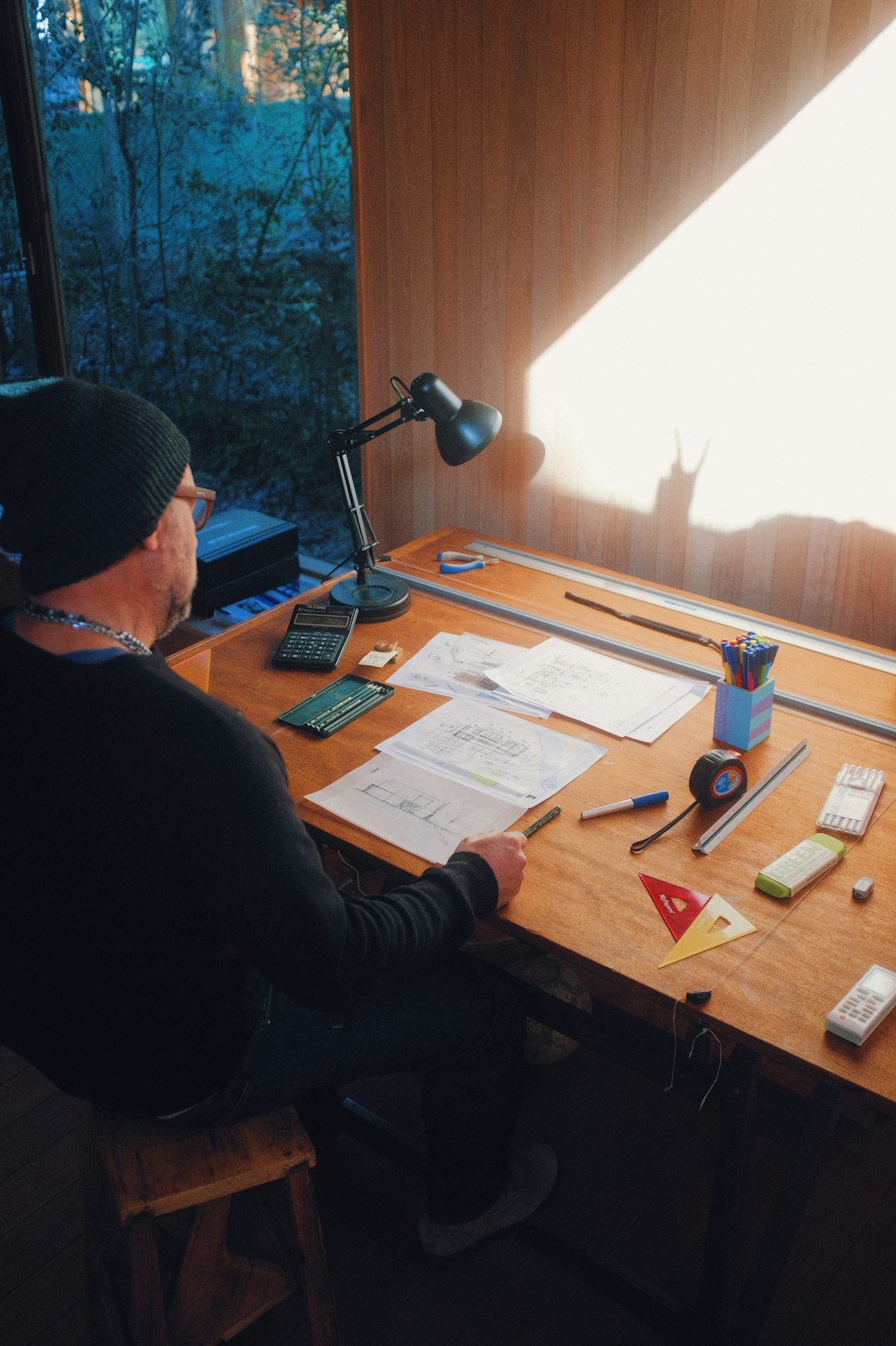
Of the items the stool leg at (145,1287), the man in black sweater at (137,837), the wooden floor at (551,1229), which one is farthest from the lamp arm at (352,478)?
the stool leg at (145,1287)

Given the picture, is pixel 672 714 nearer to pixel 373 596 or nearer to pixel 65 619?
pixel 373 596

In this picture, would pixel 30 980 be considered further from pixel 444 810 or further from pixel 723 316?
pixel 723 316

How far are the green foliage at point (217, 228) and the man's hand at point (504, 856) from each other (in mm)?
2091

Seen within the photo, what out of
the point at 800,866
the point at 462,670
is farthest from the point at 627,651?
the point at 800,866

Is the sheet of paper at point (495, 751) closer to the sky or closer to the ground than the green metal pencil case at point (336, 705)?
closer to the ground

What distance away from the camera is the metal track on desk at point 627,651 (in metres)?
1.73

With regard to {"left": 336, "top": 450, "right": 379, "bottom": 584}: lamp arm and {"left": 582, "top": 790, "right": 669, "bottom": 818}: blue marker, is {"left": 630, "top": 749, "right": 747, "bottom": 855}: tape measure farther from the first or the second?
{"left": 336, "top": 450, "right": 379, "bottom": 584}: lamp arm

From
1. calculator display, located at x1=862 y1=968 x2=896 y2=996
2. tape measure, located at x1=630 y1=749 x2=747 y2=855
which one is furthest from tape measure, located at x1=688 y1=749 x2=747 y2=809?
calculator display, located at x1=862 y1=968 x2=896 y2=996

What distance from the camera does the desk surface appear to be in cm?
117

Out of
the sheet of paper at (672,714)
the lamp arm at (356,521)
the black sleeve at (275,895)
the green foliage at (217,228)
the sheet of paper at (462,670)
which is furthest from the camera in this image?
the green foliage at (217,228)

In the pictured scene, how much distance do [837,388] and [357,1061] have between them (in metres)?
1.45

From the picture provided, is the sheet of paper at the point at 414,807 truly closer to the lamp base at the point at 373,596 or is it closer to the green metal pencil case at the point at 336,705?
the green metal pencil case at the point at 336,705

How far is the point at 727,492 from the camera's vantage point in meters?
2.17

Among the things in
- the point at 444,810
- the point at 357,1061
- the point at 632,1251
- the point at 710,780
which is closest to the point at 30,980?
the point at 357,1061
